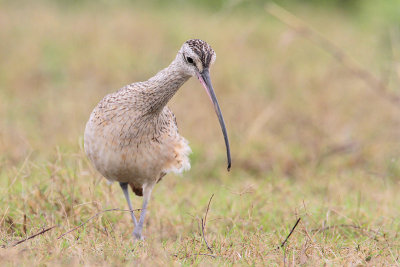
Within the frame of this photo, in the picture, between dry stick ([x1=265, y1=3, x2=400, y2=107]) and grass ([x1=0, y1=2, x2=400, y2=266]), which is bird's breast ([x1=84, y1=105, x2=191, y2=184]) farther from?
dry stick ([x1=265, y1=3, x2=400, y2=107])

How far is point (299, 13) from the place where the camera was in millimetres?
13578

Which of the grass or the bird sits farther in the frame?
the bird

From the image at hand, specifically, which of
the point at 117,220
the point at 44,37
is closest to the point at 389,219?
the point at 117,220

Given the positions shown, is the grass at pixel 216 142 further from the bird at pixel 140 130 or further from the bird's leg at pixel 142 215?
the bird at pixel 140 130

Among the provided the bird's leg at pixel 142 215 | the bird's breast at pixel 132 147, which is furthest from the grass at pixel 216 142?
the bird's breast at pixel 132 147

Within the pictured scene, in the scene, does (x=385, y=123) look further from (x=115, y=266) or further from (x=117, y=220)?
(x=115, y=266)

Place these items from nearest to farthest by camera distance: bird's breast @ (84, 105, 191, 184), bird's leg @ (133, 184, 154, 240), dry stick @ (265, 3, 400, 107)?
1. bird's breast @ (84, 105, 191, 184)
2. bird's leg @ (133, 184, 154, 240)
3. dry stick @ (265, 3, 400, 107)

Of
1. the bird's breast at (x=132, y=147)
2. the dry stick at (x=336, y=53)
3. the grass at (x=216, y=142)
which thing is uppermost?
the dry stick at (x=336, y=53)

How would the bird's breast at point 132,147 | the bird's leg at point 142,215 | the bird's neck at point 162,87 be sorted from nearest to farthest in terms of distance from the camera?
1. the bird's neck at point 162,87
2. the bird's breast at point 132,147
3. the bird's leg at point 142,215

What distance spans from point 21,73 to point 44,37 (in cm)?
128

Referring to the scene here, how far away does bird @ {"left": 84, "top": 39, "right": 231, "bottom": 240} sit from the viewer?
179 inches

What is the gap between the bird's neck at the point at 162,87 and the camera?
4539mm

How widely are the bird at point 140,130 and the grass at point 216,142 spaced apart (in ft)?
1.29

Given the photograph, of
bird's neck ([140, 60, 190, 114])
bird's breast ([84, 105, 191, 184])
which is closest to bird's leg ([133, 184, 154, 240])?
bird's breast ([84, 105, 191, 184])
